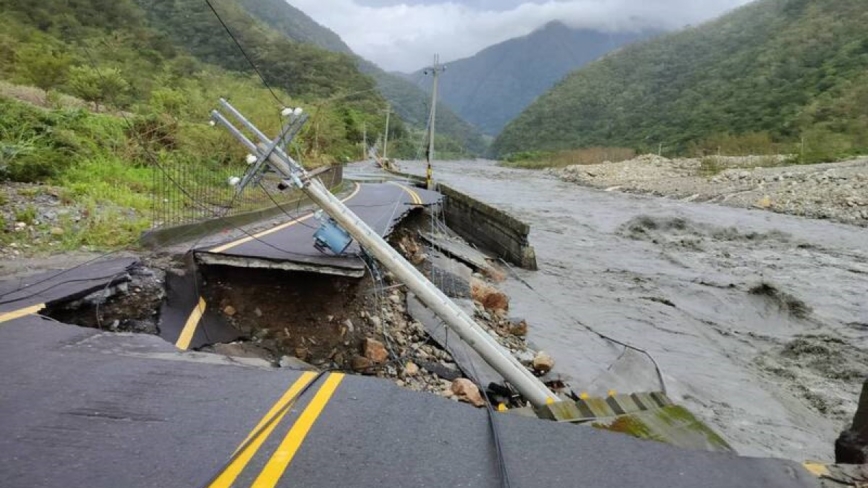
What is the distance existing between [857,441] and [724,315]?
1016 cm

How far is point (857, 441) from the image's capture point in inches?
161

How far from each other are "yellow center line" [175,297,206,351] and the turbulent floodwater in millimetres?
5571

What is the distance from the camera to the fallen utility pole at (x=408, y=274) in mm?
6609

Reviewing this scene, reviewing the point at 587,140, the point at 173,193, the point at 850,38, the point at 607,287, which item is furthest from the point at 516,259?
the point at 587,140

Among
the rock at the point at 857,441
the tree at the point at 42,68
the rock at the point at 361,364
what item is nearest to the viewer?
the rock at the point at 857,441

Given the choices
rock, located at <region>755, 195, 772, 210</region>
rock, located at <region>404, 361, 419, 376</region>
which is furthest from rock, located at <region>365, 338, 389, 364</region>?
rock, located at <region>755, 195, 772, 210</region>

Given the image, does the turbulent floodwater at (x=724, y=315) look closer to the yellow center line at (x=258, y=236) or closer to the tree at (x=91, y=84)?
the yellow center line at (x=258, y=236)

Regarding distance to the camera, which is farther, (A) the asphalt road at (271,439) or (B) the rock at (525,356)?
(B) the rock at (525,356)

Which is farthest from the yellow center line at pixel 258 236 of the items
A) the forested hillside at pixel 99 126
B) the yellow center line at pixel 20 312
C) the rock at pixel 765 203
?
the rock at pixel 765 203

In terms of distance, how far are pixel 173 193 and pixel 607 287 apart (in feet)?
38.8

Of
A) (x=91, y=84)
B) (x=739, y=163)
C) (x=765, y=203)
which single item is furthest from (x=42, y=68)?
(x=739, y=163)

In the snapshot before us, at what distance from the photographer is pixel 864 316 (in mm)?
12961

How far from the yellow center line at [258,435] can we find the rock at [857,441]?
13.5 ft

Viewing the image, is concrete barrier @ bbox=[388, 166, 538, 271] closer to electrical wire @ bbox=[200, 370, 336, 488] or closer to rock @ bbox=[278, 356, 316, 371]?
rock @ bbox=[278, 356, 316, 371]
